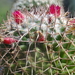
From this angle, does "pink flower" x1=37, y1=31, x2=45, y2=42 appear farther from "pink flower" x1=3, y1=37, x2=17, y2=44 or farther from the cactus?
"pink flower" x1=3, y1=37, x2=17, y2=44

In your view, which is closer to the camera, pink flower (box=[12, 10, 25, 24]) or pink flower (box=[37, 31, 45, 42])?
pink flower (box=[37, 31, 45, 42])

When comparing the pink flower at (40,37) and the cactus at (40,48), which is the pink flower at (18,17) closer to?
the cactus at (40,48)

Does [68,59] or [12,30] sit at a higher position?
[12,30]

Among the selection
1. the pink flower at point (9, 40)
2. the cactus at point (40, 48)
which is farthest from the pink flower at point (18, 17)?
the pink flower at point (9, 40)

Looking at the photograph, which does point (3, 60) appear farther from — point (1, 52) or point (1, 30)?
point (1, 30)

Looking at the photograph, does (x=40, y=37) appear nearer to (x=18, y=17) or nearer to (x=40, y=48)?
(x=40, y=48)

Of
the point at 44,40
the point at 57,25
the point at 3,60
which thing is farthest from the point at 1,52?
the point at 57,25

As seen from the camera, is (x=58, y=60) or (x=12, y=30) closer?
(x=58, y=60)

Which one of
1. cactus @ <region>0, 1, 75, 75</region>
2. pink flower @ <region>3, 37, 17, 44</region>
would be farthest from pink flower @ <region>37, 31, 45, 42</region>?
pink flower @ <region>3, 37, 17, 44</region>
